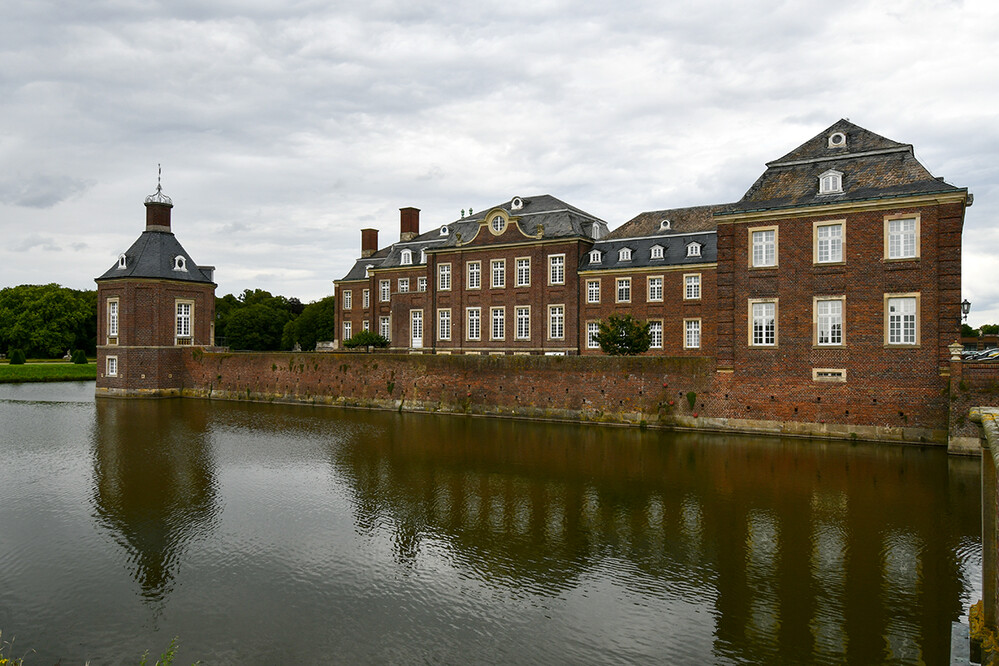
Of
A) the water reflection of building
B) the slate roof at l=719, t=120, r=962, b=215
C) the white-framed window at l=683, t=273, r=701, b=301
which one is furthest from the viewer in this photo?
the white-framed window at l=683, t=273, r=701, b=301

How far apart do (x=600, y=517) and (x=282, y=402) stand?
25.6m

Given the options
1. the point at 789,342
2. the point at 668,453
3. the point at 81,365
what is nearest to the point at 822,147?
the point at 789,342

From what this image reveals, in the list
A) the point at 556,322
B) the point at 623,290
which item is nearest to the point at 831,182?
the point at 623,290

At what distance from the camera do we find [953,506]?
12.9 m

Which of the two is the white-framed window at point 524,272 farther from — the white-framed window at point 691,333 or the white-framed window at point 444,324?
the white-framed window at point 691,333

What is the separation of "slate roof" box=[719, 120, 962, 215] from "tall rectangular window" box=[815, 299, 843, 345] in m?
3.33

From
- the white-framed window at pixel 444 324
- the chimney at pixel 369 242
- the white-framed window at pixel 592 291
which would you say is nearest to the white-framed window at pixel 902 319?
the white-framed window at pixel 592 291

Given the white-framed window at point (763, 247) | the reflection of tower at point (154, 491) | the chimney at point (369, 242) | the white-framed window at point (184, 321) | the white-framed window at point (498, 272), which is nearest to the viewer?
the reflection of tower at point (154, 491)

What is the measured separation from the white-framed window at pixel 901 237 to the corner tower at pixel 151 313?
115 feet

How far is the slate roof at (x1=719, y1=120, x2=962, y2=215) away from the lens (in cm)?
2075

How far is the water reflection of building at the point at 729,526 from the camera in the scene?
26.3ft

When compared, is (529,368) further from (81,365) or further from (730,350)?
(81,365)

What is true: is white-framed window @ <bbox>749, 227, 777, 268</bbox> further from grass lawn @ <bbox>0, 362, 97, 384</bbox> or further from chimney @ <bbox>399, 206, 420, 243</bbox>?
grass lawn @ <bbox>0, 362, 97, 384</bbox>

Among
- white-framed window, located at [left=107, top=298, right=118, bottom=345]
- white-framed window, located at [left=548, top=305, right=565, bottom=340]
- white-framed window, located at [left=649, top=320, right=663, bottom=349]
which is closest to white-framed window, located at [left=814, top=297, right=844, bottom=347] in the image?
white-framed window, located at [left=649, top=320, right=663, bottom=349]
